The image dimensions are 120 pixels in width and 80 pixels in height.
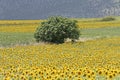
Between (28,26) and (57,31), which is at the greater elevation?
(57,31)

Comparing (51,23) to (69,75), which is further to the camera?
(51,23)

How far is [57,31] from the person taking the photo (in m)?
42.0

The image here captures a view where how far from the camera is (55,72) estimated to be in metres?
13.1

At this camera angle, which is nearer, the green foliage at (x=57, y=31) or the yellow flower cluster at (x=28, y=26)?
the green foliage at (x=57, y=31)

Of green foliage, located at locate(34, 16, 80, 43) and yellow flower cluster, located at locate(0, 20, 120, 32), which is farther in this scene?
yellow flower cluster, located at locate(0, 20, 120, 32)

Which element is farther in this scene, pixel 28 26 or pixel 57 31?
pixel 28 26

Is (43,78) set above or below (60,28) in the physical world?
above

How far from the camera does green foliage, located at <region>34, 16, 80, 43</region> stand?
1649 inches

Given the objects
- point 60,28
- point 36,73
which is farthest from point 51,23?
point 36,73

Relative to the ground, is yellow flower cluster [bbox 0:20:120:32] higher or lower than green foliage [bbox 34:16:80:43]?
lower

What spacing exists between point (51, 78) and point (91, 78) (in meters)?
1.08

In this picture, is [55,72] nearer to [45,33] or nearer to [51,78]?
[51,78]

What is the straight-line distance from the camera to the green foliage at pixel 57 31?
4188 cm

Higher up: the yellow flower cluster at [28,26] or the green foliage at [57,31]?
the green foliage at [57,31]
